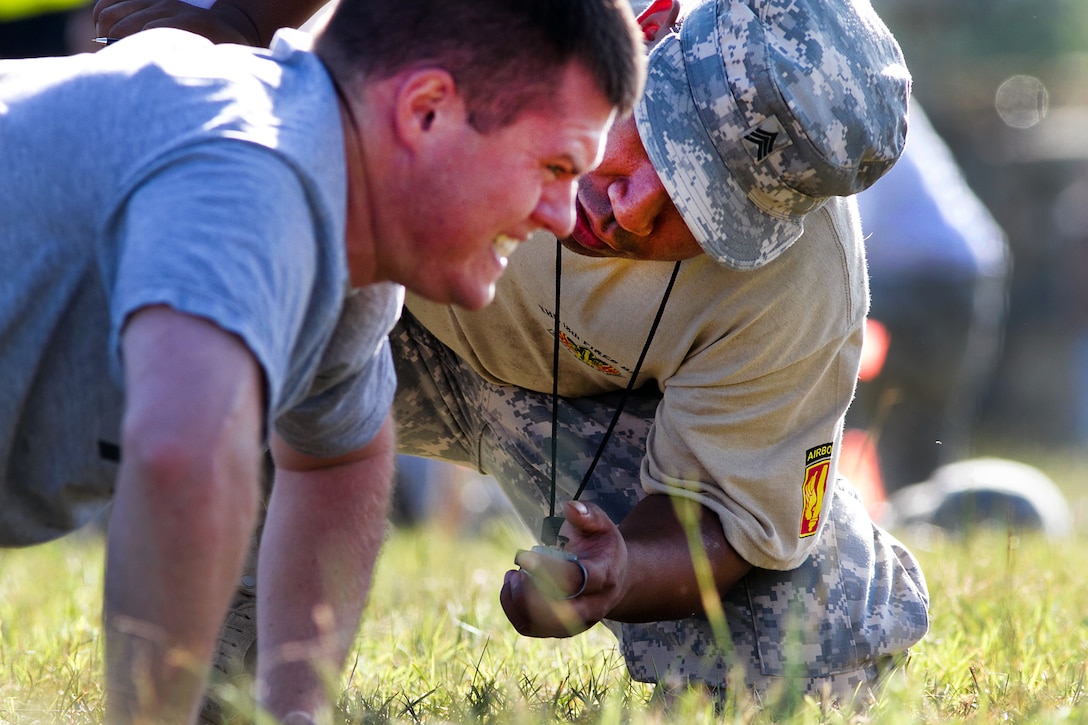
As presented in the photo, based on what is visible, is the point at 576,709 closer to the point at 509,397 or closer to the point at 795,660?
the point at 795,660

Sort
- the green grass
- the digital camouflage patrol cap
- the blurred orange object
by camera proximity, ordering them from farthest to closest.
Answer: the blurred orange object → the digital camouflage patrol cap → the green grass

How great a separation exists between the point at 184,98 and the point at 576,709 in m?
1.45

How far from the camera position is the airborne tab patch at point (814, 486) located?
114 inches

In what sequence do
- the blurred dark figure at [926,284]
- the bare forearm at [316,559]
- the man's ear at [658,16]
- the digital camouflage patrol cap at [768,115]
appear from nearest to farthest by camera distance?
the bare forearm at [316,559]
the digital camouflage patrol cap at [768,115]
the man's ear at [658,16]
the blurred dark figure at [926,284]

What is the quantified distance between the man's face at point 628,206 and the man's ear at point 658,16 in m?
0.34

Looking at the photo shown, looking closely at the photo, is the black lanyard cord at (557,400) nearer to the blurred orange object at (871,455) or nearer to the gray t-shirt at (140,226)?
the gray t-shirt at (140,226)

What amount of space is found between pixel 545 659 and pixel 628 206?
3.63 ft

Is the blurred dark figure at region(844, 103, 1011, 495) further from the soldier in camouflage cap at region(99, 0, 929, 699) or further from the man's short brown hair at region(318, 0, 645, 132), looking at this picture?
the man's short brown hair at region(318, 0, 645, 132)

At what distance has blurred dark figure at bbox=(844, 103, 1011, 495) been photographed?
7.04m

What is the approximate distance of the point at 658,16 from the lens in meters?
2.96

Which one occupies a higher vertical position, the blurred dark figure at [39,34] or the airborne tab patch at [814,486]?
the airborne tab patch at [814,486]

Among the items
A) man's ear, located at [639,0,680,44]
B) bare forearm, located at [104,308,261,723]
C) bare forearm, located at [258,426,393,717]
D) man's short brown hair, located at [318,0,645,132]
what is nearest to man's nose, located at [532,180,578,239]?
man's short brown hair, located at [318,0,645,132]

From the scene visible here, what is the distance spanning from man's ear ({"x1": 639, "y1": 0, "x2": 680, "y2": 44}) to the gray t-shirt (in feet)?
3.94

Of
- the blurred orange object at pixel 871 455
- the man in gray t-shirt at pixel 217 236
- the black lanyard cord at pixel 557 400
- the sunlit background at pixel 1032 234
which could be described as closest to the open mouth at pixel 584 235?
the black lanyard cord at pixel 557 400
